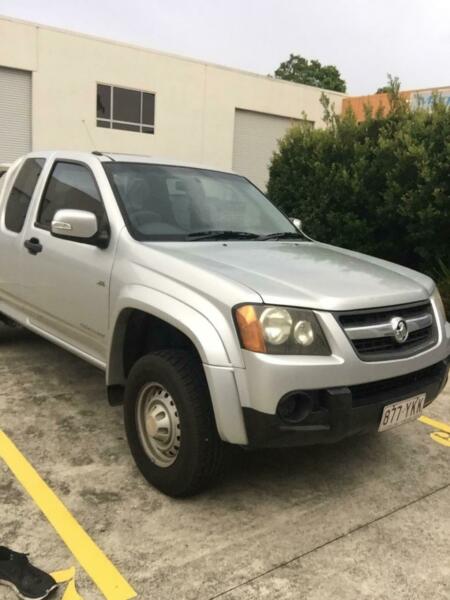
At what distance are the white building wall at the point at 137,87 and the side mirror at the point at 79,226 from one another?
61.9ft

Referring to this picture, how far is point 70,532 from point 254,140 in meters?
27.3

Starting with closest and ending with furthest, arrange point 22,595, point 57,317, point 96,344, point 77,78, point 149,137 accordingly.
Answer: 1. point 22,595
2. point 96,344
3. point 57,317
4. point 77,78
5. point 149,137

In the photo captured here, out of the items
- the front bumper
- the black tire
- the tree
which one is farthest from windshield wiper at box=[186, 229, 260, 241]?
the tree

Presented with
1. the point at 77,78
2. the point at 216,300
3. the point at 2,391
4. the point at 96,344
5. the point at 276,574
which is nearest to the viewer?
the point at 276,574

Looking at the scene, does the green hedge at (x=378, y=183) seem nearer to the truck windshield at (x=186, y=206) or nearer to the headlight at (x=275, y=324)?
the truck windshield at (x=186, y=206)

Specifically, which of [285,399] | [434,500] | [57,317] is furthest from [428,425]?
[57,317]

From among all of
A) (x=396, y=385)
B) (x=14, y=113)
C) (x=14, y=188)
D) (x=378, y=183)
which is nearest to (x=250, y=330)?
(x=396, y=385)

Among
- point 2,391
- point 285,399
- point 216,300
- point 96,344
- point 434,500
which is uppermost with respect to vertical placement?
point 216,300

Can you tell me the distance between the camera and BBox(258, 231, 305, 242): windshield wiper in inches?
159

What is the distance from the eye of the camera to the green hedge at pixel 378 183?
698 cm

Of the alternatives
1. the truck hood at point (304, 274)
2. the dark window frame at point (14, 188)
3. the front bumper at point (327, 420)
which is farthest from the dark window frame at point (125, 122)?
the front bumper at point (327, 420)

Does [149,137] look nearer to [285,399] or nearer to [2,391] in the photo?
[2,391]

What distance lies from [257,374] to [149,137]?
23848mm

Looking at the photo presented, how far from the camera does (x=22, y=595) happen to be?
2307mm
